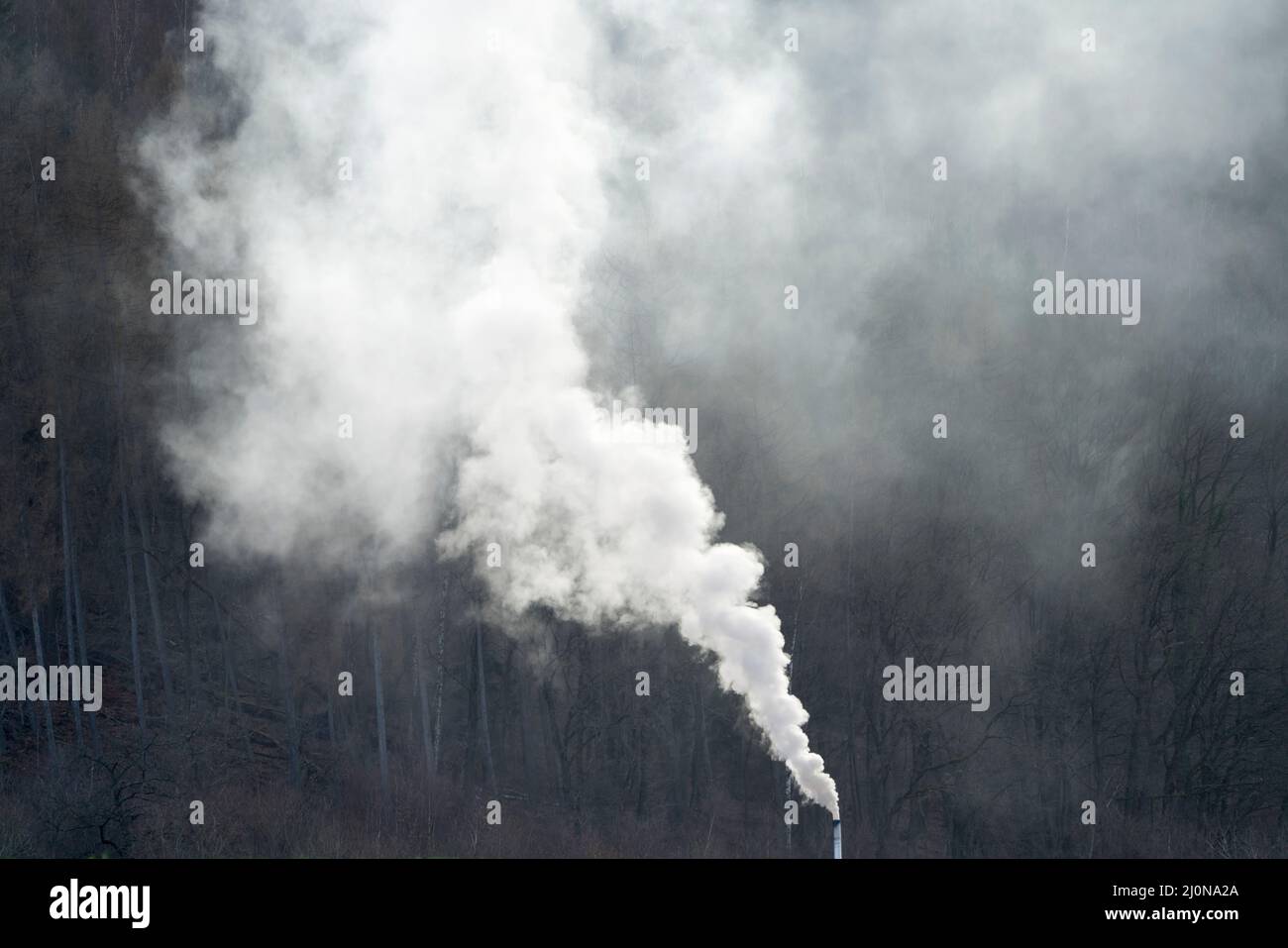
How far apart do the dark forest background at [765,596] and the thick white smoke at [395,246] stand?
1.86 m

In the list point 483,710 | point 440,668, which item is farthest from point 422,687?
point 483,710

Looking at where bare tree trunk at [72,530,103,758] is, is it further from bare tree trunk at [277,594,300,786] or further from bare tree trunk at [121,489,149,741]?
bare tree trunk at [277,594,300,786]

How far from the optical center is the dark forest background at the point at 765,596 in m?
30.6

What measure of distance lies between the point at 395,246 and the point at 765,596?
494 inches

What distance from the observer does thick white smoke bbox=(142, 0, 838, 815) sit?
28.1 metres

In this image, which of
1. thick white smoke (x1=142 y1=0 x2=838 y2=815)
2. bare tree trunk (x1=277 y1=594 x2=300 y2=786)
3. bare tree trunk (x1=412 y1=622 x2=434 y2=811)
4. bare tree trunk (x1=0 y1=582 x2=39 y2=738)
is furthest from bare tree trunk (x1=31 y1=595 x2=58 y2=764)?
bare tree trunk (x1=412 y1=622 x2=434 y2=811)

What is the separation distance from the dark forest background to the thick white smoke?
1862mm

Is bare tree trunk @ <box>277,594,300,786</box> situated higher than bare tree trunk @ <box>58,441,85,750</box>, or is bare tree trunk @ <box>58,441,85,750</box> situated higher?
bare tree trunk @ <box>58,441,85,750</box>

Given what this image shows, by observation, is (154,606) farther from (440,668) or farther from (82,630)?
(440,668)

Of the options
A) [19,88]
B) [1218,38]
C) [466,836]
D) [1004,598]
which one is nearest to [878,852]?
[1004,598]

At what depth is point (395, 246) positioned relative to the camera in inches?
1147

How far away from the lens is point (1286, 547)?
1356 inches

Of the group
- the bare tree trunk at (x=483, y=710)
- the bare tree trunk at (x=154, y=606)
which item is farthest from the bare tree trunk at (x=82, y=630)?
the bare tree trunk at (x=483, y=710)

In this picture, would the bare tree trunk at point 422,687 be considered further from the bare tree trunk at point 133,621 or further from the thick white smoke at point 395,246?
the bare tree trunk at point 133,621
